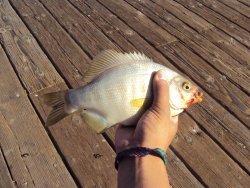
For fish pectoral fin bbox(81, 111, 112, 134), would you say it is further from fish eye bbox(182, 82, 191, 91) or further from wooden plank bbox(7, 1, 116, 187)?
wooden plank bbox(7, 1, 116, 187)

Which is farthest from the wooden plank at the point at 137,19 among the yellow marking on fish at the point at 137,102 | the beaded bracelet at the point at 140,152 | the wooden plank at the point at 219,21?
the beaded bracelet at the point at 140,152

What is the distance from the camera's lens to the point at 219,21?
440 cm

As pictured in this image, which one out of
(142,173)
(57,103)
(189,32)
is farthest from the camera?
(189,32)

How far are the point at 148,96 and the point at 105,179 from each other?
3.18 feet

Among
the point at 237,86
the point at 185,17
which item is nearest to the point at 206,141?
the point at 237,86

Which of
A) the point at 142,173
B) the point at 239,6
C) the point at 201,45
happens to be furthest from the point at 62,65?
the point at 239,6

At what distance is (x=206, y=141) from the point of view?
2.96 meters

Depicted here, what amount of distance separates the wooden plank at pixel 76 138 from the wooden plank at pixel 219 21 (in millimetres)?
1634

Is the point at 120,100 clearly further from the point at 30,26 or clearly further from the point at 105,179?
the point at 30,26

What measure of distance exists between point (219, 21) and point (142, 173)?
305cm

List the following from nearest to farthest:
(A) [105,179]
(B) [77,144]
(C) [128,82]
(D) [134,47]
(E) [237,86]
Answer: (C) [128,82] < (A) [105,179] < (B) [77,144] < (E) [237,86] < (D) [134,47]

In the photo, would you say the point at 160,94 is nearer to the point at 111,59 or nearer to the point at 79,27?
the point at 111,59

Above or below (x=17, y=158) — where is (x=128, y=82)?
above

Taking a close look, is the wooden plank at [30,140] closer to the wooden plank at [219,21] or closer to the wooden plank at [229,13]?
the wooden plank at [219,21]
